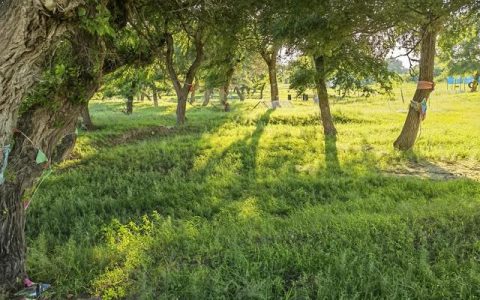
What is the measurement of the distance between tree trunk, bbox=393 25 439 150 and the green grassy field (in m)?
0.53

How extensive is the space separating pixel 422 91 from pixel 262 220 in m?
8.89

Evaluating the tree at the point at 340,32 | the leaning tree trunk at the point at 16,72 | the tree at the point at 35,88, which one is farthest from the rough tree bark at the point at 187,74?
the leaning tree trunk at the point at 16,72

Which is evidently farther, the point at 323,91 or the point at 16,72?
the point at 323,91

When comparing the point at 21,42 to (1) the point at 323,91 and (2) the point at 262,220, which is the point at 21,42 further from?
(1) the point at 323,91

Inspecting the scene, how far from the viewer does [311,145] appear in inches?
564

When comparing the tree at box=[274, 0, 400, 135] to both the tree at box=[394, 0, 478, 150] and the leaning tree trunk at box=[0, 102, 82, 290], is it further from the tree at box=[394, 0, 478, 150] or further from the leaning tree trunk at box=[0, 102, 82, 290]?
the leaning tree trunk at box=[0, 102, 82, 290]

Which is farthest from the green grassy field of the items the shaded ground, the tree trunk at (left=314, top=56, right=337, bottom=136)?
the tree trunk at (left=314, top=56, right=337, bottom=136)

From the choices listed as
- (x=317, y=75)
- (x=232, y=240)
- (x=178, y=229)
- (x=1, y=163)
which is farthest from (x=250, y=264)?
(x=317, y=75)

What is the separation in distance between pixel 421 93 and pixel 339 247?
31.9 feet

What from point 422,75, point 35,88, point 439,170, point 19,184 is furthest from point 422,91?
point 19,184

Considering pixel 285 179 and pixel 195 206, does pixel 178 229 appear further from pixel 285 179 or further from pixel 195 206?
pixel 285 179

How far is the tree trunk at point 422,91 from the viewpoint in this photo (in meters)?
12.7

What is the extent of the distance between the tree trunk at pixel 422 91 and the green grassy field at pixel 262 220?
21.0 inches

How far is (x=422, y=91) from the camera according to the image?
1327 cm
